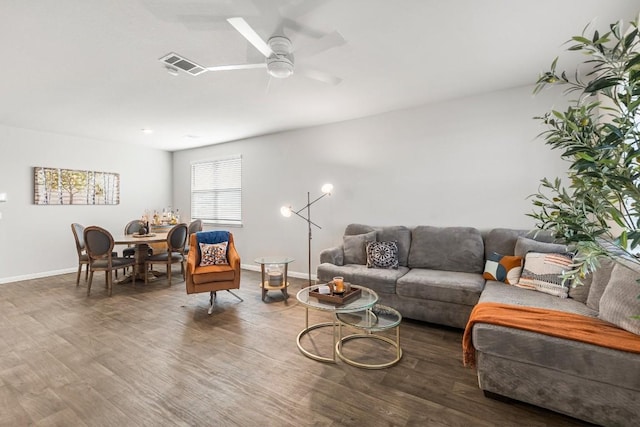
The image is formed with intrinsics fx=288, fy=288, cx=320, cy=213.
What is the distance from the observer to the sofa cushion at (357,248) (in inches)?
151

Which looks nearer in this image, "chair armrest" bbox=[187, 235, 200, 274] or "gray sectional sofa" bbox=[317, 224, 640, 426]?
"gray sectional sofa" bbox=[317, 224, 640, 426]

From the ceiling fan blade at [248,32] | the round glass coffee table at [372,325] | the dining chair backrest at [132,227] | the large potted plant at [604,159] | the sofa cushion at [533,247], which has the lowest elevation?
the round glass coffee table at [372,325]

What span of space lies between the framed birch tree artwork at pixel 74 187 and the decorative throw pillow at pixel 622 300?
7.44 meters

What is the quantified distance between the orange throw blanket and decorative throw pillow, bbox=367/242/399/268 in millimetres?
1364

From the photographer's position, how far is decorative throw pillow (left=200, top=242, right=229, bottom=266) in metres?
3.70

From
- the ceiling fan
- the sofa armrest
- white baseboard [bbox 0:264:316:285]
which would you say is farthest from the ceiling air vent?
white baseboard [bbox 0:264:316:285]

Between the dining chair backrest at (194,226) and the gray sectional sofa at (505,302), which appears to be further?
the dining chair backrest at (194,226)

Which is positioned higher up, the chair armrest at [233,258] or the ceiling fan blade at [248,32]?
the ceiling fan blade at [248,32]

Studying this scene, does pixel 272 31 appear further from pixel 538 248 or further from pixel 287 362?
pixel 538 248

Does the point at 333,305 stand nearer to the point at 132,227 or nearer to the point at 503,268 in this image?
the point at 503,268

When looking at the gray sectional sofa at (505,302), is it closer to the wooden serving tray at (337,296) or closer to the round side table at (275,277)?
the round side table at (275,277)

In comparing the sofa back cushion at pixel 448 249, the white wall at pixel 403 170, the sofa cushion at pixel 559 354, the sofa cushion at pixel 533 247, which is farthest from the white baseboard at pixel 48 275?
the sofa cushion at pixel 559 354

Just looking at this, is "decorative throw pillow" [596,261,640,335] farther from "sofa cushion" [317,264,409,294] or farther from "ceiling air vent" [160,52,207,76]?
"ceiling air vent" [160,52,207,76]

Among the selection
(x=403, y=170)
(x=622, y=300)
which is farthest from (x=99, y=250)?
(x=622, y=300)
